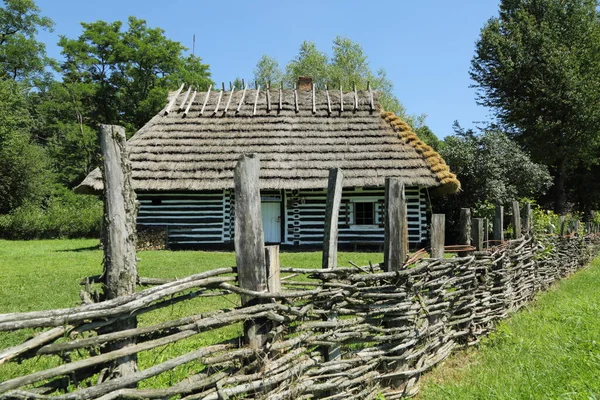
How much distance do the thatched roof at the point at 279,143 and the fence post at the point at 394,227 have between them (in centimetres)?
1044

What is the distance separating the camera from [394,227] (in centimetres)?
385

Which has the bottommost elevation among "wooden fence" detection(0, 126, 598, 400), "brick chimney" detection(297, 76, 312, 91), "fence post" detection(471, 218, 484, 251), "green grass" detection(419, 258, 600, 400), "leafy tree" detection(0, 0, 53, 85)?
"green grass" detection(419, 258, 600, 400)

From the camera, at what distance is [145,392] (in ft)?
7.79

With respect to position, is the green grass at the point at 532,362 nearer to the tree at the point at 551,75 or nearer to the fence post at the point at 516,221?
the fence post at the point at 516,221

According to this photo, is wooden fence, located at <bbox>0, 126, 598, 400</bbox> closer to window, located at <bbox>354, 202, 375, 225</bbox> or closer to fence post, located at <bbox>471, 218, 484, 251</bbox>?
fence post, located at <bbox>471, 218, 484, 251</bbox>

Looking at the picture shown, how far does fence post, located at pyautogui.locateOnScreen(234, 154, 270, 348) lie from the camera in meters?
2.90

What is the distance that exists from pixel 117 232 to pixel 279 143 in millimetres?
13532

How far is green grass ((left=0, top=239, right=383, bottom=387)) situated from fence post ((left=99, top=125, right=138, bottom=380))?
1.10 ft

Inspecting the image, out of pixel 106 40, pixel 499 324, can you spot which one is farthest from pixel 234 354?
pixel 106 40

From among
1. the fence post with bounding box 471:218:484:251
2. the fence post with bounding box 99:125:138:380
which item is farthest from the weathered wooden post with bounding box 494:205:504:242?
the fence post with bounding box 99:125:138:380

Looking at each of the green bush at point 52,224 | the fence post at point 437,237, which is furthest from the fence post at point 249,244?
the green bush at point 52,224

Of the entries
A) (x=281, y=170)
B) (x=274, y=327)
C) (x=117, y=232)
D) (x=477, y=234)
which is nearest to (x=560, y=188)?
(x=281, y=170)

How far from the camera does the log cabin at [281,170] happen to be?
48.2ft

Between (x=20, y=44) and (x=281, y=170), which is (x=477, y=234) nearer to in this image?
(x=281, y=170)
